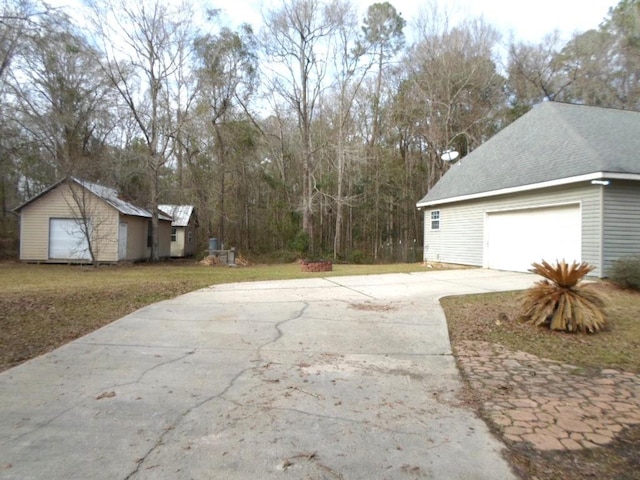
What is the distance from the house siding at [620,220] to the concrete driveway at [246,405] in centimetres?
718

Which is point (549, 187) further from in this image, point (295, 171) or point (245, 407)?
point (295, 171)

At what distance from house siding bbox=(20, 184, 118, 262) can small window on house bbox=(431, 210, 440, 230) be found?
15.2 metres

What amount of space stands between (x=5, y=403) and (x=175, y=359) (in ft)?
5.41

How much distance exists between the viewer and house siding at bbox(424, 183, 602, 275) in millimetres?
11312

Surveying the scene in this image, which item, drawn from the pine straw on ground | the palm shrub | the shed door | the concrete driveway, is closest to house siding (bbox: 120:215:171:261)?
the shed door

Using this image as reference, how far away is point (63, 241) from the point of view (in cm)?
2077

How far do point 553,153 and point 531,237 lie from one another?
2.74 meters

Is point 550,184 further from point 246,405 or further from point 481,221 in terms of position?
point 246,405

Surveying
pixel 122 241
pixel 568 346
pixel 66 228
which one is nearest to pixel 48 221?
pixel 66 228

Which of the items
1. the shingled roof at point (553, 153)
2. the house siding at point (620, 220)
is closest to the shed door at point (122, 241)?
the shingled roof at point (553, 153)

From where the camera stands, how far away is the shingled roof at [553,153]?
457 inches

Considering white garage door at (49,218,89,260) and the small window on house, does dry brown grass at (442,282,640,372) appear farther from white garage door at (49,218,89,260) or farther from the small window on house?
white garage door at (49,218,89,260)

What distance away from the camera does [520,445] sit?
2.97 m

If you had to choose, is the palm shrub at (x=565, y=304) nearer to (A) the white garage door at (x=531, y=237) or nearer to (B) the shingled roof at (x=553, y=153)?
(A) the white garage door at (x=531, y=237)
